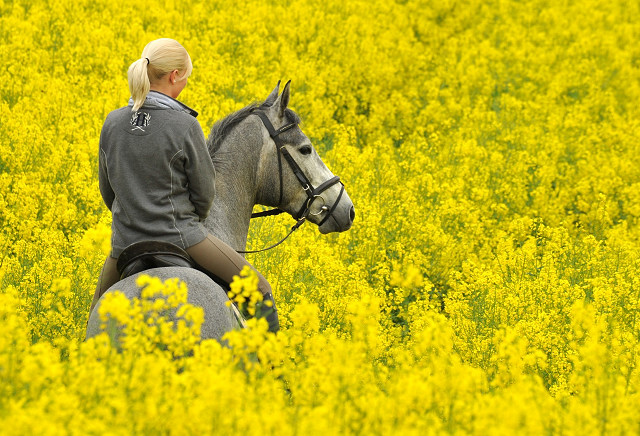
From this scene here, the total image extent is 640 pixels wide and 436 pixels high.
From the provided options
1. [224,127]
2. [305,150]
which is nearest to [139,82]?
[224,127]

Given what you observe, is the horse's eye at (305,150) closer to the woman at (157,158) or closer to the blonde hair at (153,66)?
the woman at (157,158)

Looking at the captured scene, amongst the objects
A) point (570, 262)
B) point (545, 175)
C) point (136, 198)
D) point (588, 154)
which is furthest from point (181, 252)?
point (588, 154)

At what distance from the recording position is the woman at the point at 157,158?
13.5 ft

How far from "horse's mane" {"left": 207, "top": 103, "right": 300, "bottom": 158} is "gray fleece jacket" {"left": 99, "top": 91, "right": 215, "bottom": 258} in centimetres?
69

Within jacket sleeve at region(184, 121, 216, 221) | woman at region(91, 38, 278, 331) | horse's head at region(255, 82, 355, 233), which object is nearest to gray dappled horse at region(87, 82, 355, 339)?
horse's head at region(255, 82, 355, 233)

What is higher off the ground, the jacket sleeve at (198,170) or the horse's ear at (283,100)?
the horse's ear at (283,100)

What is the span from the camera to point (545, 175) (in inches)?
420

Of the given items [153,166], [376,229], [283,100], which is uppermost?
[283,100]

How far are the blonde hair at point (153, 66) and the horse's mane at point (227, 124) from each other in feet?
2.57

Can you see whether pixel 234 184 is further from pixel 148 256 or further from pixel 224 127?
pixel 148 256

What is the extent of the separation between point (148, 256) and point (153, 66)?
924 mm

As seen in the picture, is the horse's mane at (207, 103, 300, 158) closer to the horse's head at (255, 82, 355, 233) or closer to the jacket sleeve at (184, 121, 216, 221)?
the horse's head at (255, 82, 355, 233)

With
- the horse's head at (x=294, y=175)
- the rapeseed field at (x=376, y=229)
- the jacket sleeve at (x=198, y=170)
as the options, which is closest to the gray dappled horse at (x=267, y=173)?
the horse's head at (x=294, y=175)

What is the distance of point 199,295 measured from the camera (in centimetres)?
403
